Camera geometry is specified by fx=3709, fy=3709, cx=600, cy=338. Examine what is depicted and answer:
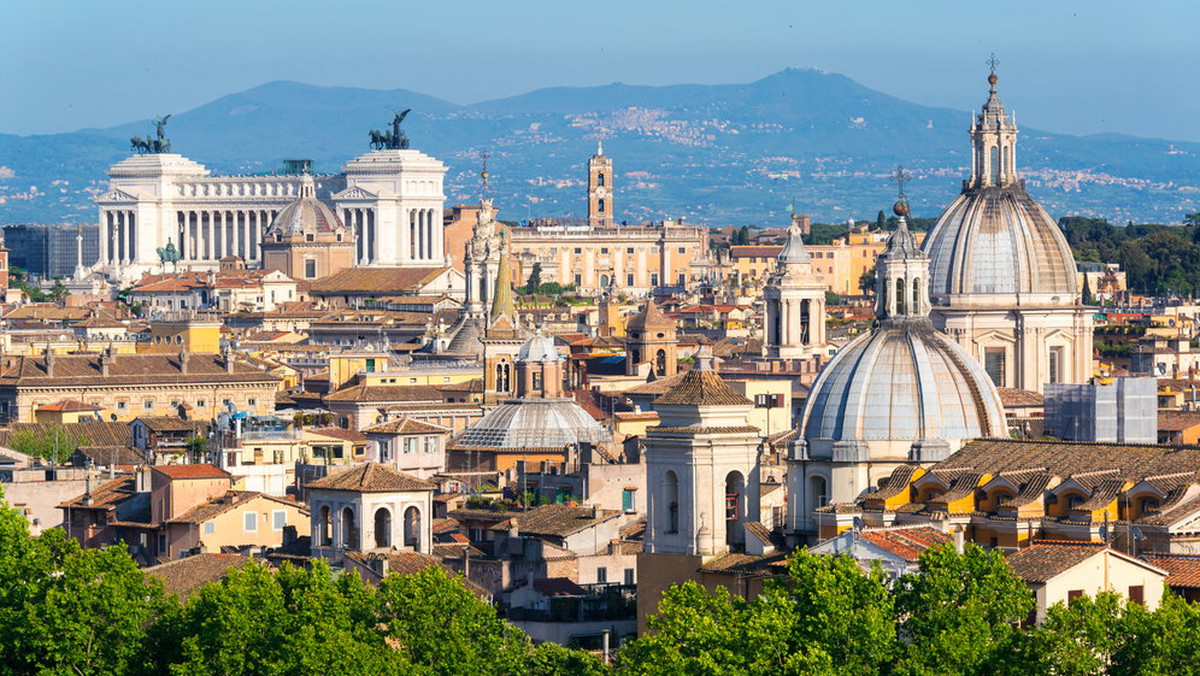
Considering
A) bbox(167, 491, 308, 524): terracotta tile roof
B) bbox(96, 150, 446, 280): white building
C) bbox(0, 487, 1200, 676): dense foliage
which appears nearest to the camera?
bbox(0, 487, 1200, 676): dense foliage

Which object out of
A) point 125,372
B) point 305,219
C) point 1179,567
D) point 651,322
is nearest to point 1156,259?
point 305,219

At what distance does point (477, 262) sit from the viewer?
9450 cm

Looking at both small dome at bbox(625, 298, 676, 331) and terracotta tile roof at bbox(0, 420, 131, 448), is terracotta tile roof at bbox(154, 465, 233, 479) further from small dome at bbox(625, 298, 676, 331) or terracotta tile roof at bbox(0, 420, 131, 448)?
small dome at bbox(625, 298, 676, 331)

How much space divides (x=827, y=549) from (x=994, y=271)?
2813cm

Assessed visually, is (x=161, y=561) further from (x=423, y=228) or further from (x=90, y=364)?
(x=423, y=228)

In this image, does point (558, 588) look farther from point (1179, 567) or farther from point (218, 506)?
point (1179, 567)

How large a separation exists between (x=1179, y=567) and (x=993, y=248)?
28.5 m

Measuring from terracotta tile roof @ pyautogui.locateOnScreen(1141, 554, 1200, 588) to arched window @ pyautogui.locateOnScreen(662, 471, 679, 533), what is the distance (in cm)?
641

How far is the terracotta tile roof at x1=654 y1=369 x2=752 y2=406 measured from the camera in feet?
135

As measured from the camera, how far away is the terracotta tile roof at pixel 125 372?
82.7 meters

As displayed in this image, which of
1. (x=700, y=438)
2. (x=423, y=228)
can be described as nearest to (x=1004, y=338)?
(x=700, y=438)

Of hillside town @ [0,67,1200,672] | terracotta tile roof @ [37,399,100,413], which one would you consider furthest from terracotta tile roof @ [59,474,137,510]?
terracotta tile roof @ [37,399,100,413]

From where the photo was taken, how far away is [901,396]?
134 feet

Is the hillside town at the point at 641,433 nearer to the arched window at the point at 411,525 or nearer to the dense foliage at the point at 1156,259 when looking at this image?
the arched window at the point at 411,525
